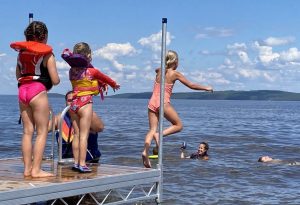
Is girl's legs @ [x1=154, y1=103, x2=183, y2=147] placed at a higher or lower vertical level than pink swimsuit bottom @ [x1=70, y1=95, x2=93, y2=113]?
lower

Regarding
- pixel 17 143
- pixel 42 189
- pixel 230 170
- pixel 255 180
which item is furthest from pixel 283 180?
pixel 17 143

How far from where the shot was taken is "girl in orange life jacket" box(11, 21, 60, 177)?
7.01 m

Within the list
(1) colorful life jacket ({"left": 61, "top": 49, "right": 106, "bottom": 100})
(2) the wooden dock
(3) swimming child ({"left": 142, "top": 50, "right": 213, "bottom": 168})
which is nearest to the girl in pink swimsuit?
(2) the wooden dock

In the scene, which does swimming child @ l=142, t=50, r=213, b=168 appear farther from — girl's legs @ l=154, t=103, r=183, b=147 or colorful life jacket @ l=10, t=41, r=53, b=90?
colorful life jacket @ l=10, t=41, r=53, b=90

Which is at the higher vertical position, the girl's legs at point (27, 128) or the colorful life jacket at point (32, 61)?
the colorful life jacket at point (32, 61)

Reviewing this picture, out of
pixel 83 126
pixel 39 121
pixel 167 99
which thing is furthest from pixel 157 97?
pixel 39 121

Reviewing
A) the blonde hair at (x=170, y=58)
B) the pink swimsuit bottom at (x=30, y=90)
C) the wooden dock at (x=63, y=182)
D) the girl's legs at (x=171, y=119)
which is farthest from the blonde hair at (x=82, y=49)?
the girl's legs at (x=171, y=119)

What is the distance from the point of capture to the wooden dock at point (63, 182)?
6.43 metres

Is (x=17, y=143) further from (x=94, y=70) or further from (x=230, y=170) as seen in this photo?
(x=94, y=70)

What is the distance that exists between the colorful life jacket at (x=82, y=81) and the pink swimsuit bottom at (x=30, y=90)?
782 mm

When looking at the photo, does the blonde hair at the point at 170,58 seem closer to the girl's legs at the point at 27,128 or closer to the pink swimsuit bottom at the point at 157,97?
the pink swimsuit bottom at the point at 157,97

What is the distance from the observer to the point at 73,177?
7.54 meters

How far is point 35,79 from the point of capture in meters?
7.11

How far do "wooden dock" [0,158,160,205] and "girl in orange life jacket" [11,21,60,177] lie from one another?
466 millimetres
